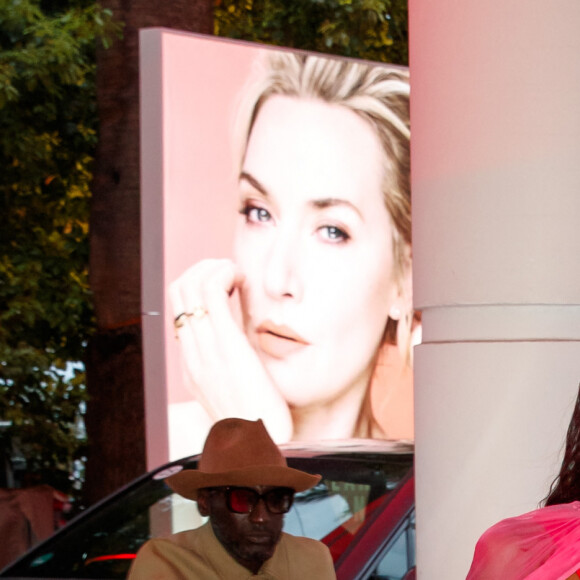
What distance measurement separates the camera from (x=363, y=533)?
4.45 meters

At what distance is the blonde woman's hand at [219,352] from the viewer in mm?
6602

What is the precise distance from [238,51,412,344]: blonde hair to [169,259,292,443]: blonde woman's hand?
0.99 m

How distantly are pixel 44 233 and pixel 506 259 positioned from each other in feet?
31.7

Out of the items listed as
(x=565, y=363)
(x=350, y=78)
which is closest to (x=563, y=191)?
(x=565, y=363)

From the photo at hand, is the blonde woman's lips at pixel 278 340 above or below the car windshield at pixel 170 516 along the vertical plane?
above

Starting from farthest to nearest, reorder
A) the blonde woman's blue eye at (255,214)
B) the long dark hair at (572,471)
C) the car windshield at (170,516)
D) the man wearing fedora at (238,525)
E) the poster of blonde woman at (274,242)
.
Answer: the blonde woman's blue eye at (255,214) → the poster of blonde woman at (274,242) → the car windshield at (170,516) → the man wearing fedora at (238,525) → the long dark hair at (572,471)

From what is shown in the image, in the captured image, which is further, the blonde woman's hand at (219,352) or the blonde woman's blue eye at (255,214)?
the blonde woman's blue eye at (255,214)

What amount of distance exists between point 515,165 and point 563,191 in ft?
0.46

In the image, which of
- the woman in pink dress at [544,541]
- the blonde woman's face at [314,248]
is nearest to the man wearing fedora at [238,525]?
the woman in pink dress at [544,541]

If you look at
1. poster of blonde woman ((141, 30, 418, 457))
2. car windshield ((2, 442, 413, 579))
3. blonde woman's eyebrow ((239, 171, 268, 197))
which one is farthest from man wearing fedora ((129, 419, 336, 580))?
blonde woman's eyebrow ((239, 171, 268, 197))

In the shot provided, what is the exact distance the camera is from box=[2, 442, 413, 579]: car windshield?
184 inches

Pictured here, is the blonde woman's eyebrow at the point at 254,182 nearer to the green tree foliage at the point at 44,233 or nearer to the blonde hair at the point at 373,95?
the blonde hair at the point at 373,95

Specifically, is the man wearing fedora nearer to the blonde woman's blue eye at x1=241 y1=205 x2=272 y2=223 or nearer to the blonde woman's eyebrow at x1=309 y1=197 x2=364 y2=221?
the blonde woman's blue eye at x1=241 y1=205 x2=272 y2=223

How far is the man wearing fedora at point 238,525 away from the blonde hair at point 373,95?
4.32 m
